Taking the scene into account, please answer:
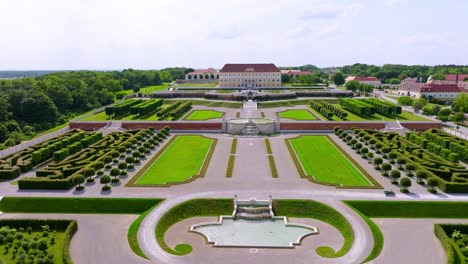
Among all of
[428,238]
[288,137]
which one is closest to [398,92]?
[288,137]

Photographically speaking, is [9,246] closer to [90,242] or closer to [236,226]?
[90,242]

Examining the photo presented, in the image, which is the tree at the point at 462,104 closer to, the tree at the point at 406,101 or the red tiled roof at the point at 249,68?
the tree at the point at 406,101

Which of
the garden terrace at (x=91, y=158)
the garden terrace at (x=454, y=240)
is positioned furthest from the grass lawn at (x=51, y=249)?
the garden terrace at (x=454, y=240)

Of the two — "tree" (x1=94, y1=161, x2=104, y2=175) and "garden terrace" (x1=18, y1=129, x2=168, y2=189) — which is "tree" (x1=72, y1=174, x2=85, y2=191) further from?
"tree" (x1=94, y1=161, x2=104, y2=175)

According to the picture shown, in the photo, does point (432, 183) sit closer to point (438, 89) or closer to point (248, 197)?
point (248, 197)

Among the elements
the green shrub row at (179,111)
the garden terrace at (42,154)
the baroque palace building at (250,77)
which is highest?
the baroque palace building at (250,77)

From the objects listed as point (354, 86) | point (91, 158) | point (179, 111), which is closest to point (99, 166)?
point (91, 158)
